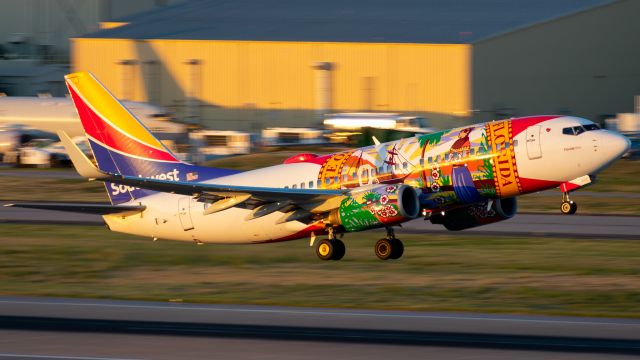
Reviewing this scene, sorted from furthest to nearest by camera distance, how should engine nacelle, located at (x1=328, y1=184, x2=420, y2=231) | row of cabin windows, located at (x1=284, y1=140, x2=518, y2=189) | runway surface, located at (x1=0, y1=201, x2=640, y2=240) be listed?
1. runway surface, located at (x1=0, y1=201, x2=640, y2=240)
2. row of cabin windows, located at (x1=284, y1=140, x2=518, y2=189)
3. engine nacelle, located at (x1=328, y1=184, x2=420, y2=231)

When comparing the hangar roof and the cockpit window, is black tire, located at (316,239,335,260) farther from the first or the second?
the hangar roof

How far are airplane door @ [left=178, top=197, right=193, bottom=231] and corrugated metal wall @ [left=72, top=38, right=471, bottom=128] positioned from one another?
5689cm

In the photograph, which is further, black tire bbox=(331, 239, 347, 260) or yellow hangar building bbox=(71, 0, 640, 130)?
yellow hangar building bbox=(71, 0, 640, 130)

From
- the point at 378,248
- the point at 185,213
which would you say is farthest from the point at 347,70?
the point at 378,248

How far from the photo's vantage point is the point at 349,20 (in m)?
104

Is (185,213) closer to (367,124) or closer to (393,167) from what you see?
(393,167)

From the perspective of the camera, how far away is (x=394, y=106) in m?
98.1

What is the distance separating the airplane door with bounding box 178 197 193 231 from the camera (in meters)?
40.1

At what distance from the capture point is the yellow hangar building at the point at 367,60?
315 feet

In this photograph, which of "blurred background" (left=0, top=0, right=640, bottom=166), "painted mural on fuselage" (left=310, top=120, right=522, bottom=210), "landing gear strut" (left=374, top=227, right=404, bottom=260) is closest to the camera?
"painted mural on fuselage" (left=310, top=120, right=522, bottom=210)

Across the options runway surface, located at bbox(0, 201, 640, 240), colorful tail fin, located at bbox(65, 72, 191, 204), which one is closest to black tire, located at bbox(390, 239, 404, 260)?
colorful tail fin, located at bbox(65, 72, 191, 204)

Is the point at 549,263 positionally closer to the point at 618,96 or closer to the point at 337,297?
the point at 337,297

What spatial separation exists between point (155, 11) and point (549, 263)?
81.8 m

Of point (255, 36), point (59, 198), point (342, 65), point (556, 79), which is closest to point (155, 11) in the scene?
point (255, 36)
